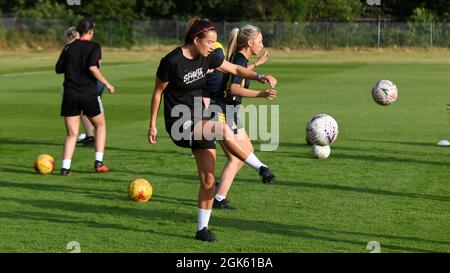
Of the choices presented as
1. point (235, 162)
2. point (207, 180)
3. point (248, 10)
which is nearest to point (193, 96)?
point (207, 180)

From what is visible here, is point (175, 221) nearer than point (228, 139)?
No

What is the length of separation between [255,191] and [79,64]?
3565 millimetres

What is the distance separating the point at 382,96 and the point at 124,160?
15.5ft

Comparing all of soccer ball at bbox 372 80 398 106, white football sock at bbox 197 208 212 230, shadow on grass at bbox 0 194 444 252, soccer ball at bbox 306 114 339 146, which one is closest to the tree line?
soccer ball at bbox 372 80 398 106

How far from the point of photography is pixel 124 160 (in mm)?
14984

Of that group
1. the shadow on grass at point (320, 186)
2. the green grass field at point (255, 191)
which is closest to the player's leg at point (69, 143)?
the green grass field at point (255, 191)

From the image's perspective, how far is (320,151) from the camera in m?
14.8

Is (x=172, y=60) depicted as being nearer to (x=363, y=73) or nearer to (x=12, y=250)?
(x=12, y=250)

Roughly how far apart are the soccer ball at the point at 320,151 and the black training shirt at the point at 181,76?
235 inches

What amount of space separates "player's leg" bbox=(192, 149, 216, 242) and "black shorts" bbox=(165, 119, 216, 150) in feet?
0.19

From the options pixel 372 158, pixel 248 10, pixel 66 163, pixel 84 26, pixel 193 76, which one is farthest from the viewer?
pixel 248 10

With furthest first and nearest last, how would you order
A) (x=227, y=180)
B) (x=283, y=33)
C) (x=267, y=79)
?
(x=283, y=33)
(x=227, y=180)
(x=267, y=79)

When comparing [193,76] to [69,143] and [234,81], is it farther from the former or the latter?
[69,143]

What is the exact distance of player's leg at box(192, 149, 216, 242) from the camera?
29.5 feet
